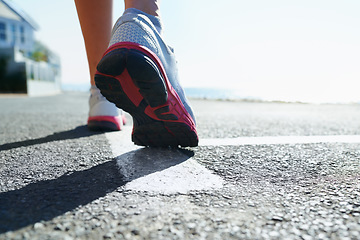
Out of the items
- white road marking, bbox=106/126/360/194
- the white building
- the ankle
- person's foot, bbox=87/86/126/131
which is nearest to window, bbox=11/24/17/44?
the white building

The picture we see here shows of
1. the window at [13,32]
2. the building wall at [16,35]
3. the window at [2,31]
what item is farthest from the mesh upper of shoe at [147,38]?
the window at [13,32]

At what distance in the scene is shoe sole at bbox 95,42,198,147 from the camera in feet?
2.88

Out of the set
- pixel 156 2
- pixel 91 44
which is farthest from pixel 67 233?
pixel 91 44

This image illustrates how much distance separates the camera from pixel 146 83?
0.90 m

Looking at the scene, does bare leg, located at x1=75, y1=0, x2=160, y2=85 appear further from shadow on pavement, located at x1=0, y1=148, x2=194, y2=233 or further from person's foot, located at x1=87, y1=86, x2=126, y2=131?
shadow on pavement, located at x1=0, y1=148, x2=194, y2=233

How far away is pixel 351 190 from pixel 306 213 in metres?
0.21

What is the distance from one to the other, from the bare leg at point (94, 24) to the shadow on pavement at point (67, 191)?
0.75 meters

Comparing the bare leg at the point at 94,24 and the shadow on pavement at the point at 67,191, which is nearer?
the shadow on pavement at the point at 67,191

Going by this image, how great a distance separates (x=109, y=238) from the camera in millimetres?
500

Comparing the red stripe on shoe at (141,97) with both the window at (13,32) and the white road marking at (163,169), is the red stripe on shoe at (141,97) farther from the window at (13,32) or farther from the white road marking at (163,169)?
the window at (13,32)

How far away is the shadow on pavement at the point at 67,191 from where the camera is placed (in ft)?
1.89

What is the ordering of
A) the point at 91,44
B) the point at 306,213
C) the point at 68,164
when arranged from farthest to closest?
the point at 91,44 < the point at 68,164 < the point at 306,213

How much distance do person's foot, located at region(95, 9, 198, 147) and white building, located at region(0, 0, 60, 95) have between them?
13826mm

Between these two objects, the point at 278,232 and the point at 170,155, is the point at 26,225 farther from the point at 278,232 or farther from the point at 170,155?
the point at 170,155
